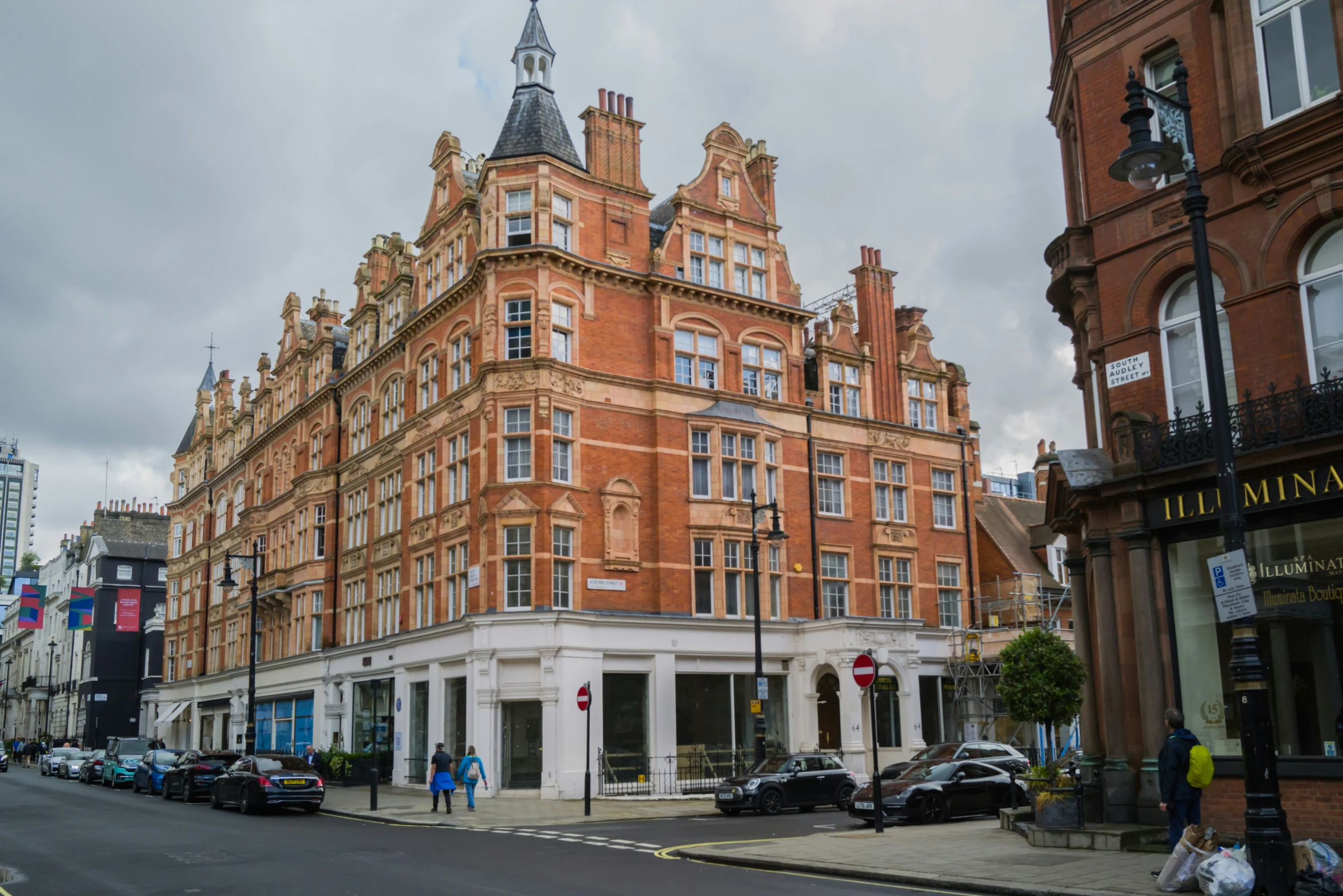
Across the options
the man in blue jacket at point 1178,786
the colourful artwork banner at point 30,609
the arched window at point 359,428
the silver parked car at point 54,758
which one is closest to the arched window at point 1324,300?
the man in blue jacket at point 1178,786

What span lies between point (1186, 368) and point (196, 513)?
63029 millimetres

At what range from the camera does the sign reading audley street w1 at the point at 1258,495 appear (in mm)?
13953

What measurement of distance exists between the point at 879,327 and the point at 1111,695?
28.3 m

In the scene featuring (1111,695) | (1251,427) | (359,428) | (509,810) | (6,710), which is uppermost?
(359,428)

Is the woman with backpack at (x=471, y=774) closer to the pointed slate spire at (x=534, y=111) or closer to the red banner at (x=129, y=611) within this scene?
the pointed slate spire at (x=534, y=111)

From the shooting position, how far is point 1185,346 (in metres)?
16.9

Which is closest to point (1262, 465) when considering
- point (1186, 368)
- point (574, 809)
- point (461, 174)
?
point (1186, 368)

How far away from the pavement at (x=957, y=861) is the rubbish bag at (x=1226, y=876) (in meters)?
0.98

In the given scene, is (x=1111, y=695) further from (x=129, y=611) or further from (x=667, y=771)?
(x=129, y=611)

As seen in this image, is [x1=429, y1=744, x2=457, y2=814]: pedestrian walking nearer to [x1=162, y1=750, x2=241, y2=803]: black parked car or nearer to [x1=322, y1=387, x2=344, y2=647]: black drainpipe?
[x1=162, y1=750, x2=241, y2=803]: black parked car

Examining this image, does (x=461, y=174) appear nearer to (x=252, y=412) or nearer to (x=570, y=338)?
(x=570, y=338)

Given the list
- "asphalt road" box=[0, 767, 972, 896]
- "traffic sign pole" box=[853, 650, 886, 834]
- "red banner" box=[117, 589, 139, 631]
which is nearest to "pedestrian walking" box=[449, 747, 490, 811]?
"asphalt road" box=[0, 767, 972, 896]

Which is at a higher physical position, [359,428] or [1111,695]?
[359,428]

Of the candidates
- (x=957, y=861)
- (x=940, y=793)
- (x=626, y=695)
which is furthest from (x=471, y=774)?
(x=957, y=861)
